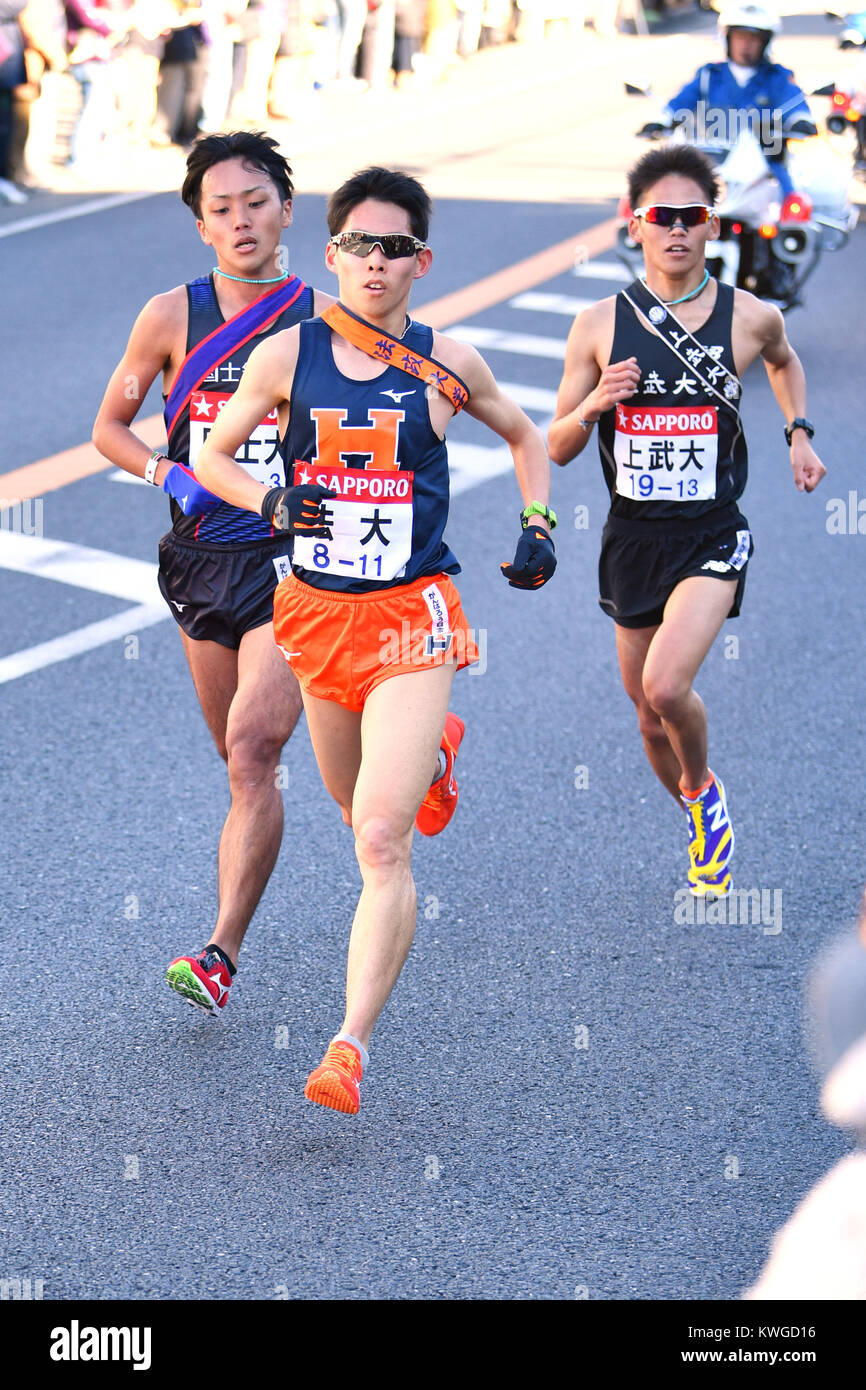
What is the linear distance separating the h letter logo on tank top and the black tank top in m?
1.32

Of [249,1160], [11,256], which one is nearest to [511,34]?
[11,256]

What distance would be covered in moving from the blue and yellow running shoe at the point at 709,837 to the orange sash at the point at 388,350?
1.69m

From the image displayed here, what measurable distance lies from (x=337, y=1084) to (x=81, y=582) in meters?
4.62

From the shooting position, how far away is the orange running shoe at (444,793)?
5.45 m

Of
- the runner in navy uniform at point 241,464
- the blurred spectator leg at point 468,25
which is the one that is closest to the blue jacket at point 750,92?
the runner in navy uniform at point 241,464

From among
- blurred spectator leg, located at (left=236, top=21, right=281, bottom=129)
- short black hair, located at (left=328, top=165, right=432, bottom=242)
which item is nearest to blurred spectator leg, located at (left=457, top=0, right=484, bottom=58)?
blurred spectator leg, located at (left=236, top=21, right=281, bottom=129)

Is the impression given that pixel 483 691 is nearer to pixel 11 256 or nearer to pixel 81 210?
pixel 11 256

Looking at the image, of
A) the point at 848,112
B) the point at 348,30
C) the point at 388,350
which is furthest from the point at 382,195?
the point at 348,30

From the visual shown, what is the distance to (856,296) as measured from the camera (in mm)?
14289

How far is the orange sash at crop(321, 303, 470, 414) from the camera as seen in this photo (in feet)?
15.6

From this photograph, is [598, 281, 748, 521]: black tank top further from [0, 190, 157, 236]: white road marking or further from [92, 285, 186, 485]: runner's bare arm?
[0, 190, 157, 236]: white road marking

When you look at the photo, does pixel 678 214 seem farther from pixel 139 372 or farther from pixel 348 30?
pixel 348 30

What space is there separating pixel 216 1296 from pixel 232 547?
7.14 feet

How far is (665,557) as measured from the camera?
19.4 feet
